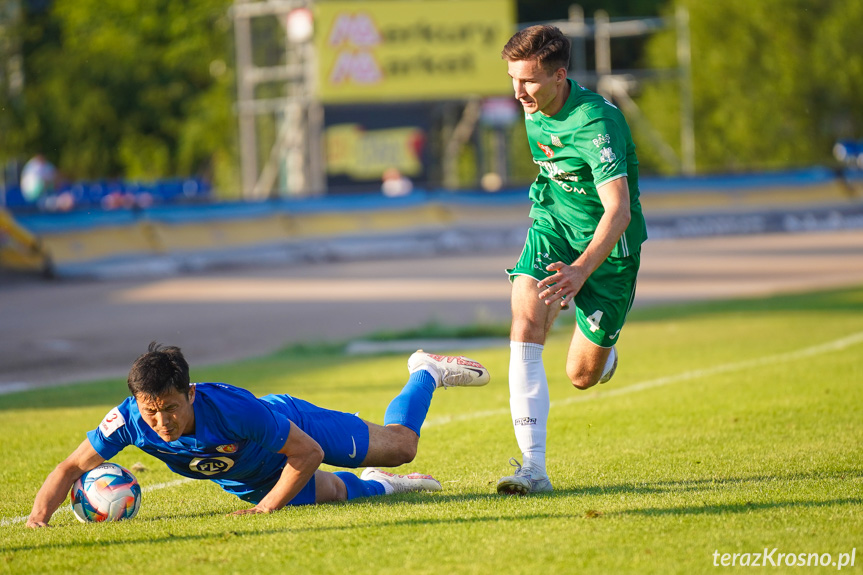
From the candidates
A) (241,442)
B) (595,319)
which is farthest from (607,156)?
(241,442)

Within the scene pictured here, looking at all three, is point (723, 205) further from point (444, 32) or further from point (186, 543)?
point (186, 543)

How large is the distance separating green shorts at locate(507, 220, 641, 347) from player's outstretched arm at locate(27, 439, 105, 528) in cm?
236

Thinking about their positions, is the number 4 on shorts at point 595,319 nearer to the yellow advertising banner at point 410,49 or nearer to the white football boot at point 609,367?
the white football boot at point 609,367

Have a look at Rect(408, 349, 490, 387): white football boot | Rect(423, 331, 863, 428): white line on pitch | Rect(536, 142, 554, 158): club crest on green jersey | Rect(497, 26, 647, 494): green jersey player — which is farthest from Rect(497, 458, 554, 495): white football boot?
Rect(423, 331, 863, 428): white line on pitch

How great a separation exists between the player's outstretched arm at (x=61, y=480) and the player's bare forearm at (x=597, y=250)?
2274mm

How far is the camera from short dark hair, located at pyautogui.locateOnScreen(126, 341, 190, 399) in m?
4.86

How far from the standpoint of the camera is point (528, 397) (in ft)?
19.4

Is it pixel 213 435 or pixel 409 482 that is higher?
pixel 213 435

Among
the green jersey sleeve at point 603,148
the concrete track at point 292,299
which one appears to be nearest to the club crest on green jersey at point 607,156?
the green jersey sleeve at point 603,148

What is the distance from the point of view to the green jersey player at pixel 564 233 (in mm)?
5652

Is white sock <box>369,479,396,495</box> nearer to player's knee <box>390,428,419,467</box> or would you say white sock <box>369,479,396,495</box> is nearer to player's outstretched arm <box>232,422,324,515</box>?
player's knee <box>390,428,419,467</box>

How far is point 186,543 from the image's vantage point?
4875 mm

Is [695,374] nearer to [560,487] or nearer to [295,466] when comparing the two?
[560,487]

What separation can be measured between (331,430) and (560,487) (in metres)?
1.24
